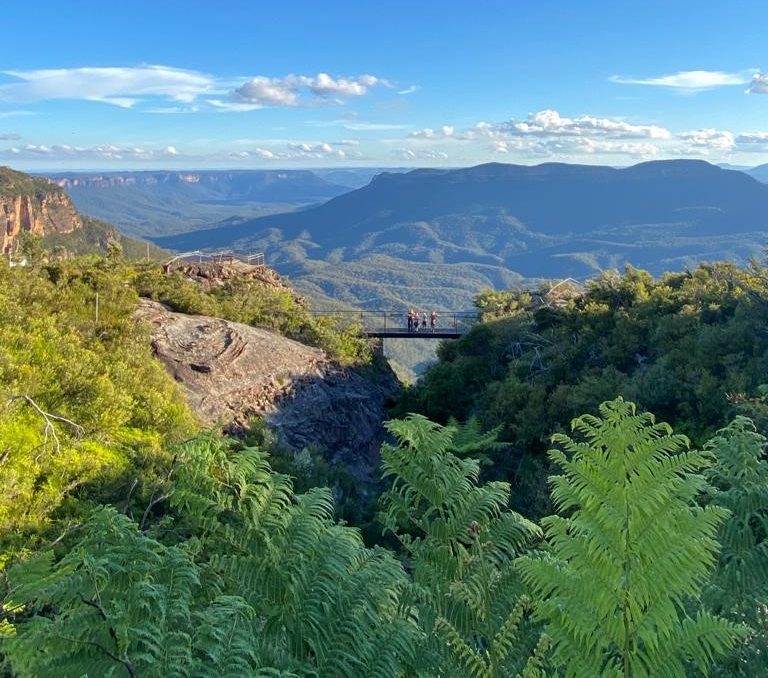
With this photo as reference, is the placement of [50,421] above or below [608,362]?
above

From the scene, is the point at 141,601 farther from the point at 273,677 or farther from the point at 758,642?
the point at 758,642

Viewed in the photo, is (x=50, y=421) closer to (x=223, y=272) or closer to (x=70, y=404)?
(x=70, y=404)

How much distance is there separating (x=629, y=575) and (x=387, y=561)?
6.62ft

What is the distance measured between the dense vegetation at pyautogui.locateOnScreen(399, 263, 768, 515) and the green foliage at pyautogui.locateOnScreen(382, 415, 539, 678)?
6442 millimetres

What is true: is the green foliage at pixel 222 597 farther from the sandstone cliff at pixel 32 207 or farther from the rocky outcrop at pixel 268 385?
the sandstone cliff at pixel 32 207

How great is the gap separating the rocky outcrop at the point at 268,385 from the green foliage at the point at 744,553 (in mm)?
9813

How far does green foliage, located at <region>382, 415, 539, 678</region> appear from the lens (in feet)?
9.56

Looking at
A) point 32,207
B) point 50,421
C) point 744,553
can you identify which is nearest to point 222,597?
point 744,553

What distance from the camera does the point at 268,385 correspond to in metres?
14.2

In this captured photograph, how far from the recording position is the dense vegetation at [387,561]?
218 centimetres

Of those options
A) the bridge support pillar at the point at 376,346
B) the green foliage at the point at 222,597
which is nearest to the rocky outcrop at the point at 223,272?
the bridge support pillar at the point at 376,346

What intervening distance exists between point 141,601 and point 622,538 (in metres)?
1.91

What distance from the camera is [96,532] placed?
3.61 meters

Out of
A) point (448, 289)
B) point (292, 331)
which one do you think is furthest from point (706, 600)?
point (448, 289)
